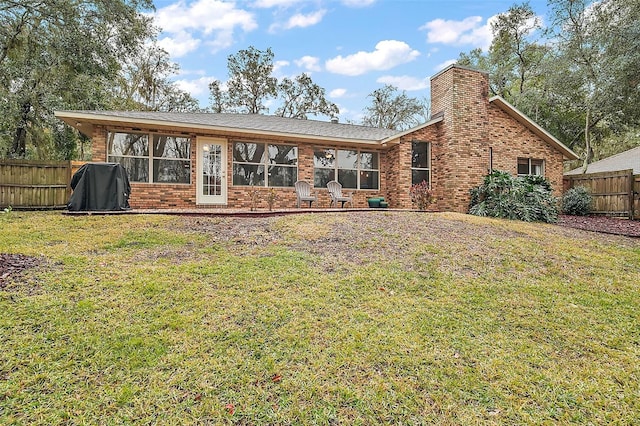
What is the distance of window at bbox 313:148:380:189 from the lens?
11.4 metres

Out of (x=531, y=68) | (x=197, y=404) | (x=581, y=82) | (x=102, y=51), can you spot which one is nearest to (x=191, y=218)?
(x=197, y=404)

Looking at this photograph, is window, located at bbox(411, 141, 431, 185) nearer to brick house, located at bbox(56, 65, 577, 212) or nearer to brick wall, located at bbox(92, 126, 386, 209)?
brick house, located at bbox(56, 65, 577, 212)

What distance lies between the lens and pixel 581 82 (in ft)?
47.8

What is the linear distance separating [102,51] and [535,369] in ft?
48.1

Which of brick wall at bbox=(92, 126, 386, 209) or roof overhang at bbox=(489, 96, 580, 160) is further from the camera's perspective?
roof overhang at bbox=(489, 96, 580, 160)

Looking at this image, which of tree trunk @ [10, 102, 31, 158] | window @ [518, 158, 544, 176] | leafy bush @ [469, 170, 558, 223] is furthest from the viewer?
window @ [518, 158, 544, 176]

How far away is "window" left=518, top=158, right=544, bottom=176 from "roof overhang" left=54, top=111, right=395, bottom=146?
256 inches

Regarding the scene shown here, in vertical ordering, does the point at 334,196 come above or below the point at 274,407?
above

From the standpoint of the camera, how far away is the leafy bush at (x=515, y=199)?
29.9ft

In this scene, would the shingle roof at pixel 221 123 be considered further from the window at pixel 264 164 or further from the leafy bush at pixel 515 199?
the leafy bush at pixel 515 199

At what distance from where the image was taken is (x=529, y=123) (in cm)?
1202

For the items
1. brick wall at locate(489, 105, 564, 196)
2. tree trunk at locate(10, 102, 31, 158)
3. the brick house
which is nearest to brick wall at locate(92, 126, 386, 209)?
the brick house

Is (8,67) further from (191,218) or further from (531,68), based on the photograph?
(531,68)

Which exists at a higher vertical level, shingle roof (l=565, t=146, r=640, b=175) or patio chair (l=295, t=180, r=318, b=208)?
shingle roof (l=565, t=146, r=640, b=175)
